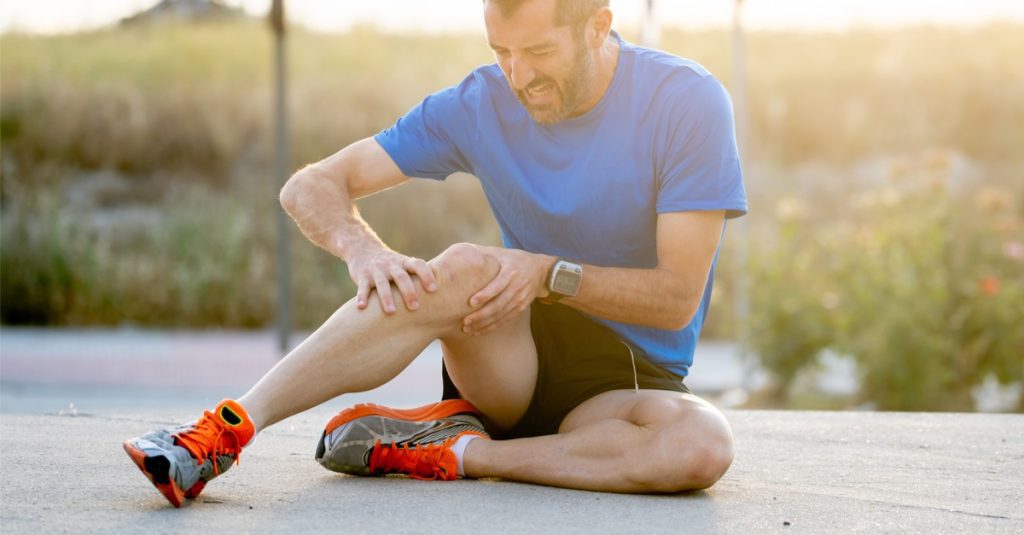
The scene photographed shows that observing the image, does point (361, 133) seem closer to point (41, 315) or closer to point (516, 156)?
point (41, 315)

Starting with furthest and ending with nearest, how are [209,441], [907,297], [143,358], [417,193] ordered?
[417,193] < [143,358] < [907,297] < [209,441]

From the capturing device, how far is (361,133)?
20688 mm

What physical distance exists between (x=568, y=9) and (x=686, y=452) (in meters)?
1.11

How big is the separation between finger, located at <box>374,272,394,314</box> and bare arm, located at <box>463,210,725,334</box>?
219 mm

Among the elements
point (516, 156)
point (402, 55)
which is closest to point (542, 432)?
point (516, 156)

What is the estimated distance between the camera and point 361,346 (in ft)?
11.3

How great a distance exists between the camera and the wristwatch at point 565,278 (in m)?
3.56

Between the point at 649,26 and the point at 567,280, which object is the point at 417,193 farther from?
the point at 567,280

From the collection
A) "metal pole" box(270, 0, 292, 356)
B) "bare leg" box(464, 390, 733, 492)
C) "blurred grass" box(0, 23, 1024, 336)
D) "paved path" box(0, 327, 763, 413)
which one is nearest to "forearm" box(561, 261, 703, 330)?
"bare leg" box(464, 390, 733, 492)

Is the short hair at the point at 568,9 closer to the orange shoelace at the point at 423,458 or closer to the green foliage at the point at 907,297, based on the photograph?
the orange shoelace at the point at 423,458

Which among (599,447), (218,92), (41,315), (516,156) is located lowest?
(41,315)

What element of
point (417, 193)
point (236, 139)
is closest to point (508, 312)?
point (417, 193)

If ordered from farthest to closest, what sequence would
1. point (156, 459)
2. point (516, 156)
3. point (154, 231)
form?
point (154, 231)
point (516, 156)
point (156, 459)

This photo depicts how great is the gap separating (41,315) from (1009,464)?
1286cm
